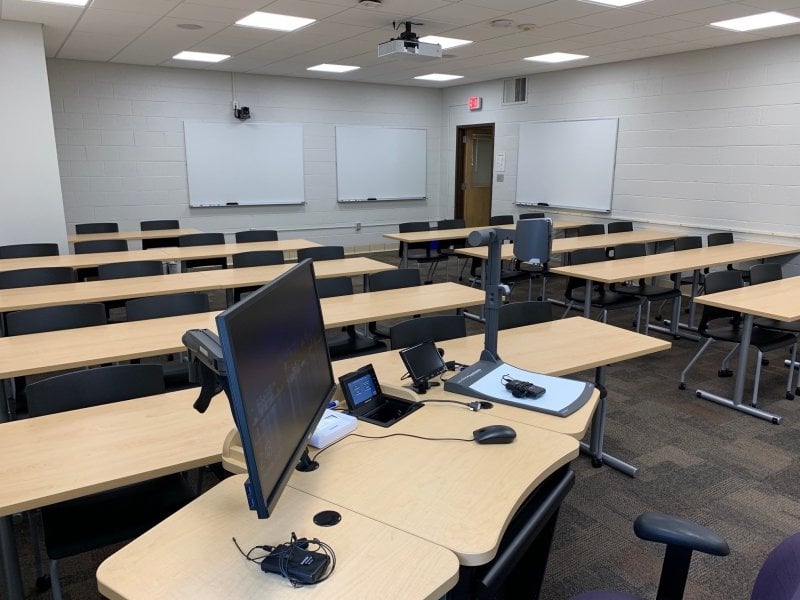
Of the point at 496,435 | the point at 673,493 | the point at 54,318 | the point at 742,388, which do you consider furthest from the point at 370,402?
the point at 742,388

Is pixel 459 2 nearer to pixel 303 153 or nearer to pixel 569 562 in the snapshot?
pixel 569 562

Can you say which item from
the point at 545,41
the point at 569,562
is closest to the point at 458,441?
the point at 569,562

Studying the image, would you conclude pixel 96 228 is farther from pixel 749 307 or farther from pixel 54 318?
pixel 749 307

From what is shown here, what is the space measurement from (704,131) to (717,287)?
10.9ft

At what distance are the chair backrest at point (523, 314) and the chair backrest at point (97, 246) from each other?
4172mm

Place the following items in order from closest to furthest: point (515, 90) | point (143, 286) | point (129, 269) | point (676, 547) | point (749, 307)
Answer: point (676, 547), point (749, 307), point (143, 286), point (129, 269), point (515, 90)

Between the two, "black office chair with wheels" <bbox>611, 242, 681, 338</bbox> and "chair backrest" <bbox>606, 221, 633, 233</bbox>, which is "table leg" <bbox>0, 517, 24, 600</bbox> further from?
"chair backrest" <bbox>606, 221, 633, 233</bbox>

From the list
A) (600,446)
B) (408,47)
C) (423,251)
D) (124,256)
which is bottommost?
(600,446)

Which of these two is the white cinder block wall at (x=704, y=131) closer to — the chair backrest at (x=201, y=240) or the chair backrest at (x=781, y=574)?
the chair backrest at (x=201, y=240)

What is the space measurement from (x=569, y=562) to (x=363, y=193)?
8126 millimetres

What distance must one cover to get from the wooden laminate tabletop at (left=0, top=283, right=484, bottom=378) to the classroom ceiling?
255 centimetres

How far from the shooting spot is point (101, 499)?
1996mm

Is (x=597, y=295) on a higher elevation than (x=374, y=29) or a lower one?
lower

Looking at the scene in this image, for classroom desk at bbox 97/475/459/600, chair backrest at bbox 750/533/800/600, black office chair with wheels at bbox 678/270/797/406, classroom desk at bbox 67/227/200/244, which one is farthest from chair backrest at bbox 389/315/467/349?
classroom desk at bbox 67/227/200/244
